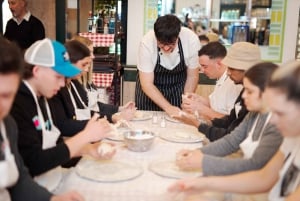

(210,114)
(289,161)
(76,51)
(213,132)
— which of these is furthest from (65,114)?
(289,161)

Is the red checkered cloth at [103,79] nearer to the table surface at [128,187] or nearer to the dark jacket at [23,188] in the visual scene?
the table surface at [128,187]

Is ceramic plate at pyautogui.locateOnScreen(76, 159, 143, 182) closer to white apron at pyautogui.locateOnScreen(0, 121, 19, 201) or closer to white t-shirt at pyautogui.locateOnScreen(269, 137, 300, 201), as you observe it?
white apron at pyautogui.locateOnScreen(0, 121, 19, 201)

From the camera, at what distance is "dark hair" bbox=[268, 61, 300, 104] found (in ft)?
Answer: 3.59

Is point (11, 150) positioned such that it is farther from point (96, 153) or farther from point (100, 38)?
point (100, 38)

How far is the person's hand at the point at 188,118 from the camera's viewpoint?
2.39m

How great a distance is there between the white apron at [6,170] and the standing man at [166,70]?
63.9 inches

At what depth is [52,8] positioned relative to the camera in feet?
14.6

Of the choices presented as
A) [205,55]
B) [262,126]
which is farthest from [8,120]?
[205,55]

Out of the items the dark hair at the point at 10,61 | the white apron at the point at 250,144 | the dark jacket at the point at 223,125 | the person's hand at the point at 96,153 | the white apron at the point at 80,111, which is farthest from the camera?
the white apron at the point at 80,111

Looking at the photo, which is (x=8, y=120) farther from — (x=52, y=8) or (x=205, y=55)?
(x=52, y=8)

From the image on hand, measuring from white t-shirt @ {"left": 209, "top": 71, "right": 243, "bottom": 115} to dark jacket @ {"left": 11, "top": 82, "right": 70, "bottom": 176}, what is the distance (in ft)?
4.62

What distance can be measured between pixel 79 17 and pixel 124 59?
0.77 meters

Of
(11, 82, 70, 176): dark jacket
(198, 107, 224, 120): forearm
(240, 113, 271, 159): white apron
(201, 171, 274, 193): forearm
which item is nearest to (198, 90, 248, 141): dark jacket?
(198, 107, 224, 120): forearm

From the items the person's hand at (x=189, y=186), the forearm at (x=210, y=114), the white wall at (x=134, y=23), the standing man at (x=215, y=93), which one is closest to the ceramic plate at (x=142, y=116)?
the standing man at (x=215, y=93)
